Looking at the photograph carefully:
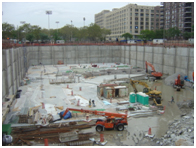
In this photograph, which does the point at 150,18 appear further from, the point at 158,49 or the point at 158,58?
the point at 158,58

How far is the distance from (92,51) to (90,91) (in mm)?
30895

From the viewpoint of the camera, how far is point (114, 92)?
22.0 m

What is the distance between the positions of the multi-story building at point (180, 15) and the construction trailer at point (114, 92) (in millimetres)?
65110

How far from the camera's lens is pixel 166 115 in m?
17.5

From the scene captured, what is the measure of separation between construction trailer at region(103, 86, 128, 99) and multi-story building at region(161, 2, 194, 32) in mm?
65110

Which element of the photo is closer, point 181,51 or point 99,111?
point 99,111

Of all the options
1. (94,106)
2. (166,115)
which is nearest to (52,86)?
(94,106)

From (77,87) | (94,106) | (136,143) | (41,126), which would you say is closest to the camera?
(136,143)

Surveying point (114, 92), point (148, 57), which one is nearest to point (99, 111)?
point (114, 92)

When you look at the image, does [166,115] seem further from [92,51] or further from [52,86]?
[92,51]

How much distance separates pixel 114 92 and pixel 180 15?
67.5 meters

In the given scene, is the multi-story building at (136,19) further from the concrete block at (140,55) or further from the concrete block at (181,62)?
the concrete block at (181,62)

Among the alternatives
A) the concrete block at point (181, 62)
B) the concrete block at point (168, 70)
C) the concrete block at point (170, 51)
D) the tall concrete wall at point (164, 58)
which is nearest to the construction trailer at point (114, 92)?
the tall concrete wall at point (164, 58)

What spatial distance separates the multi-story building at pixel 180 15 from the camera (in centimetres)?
7581
